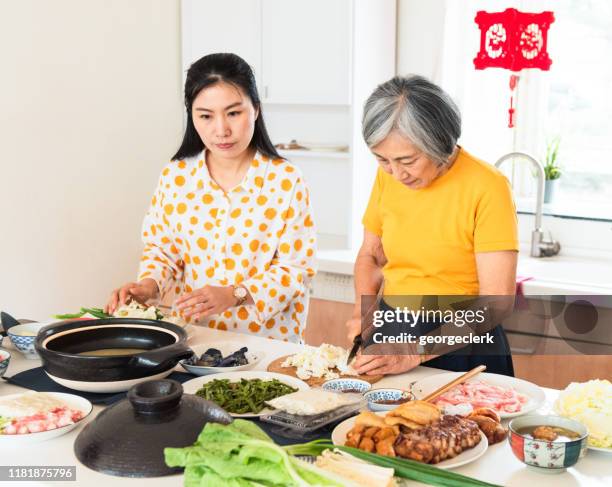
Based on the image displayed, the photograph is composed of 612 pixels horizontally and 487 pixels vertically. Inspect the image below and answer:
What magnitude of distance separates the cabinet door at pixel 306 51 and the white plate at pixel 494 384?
216 centimetres

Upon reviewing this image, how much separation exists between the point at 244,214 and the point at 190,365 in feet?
2.16

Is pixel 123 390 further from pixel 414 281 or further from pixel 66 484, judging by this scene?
pixel 414 281

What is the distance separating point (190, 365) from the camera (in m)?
2.02

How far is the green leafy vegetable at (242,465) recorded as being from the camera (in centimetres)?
128

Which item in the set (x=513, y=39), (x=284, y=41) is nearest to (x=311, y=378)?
(x=513, y=39)

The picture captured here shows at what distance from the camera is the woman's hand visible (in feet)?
7.80

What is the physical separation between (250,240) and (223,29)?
2048mm

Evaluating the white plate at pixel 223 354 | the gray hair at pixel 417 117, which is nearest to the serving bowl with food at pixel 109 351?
the white plate at pixel 223 354

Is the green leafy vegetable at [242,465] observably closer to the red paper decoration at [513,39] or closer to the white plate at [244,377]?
the white plate at [244,377]

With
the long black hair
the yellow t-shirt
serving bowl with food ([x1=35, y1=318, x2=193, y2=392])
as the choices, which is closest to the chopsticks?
the yellow t-shirt

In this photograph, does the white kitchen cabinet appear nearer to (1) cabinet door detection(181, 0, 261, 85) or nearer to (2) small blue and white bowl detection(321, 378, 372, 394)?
(1) cabinet door detection(181, 0, 261, 85)

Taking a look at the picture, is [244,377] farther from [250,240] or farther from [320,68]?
[320,68]

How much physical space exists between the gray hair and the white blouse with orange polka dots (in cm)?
53

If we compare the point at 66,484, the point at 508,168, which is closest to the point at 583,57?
the point at 508,168
